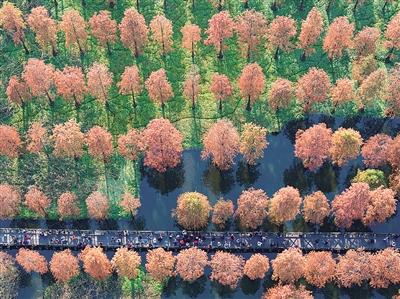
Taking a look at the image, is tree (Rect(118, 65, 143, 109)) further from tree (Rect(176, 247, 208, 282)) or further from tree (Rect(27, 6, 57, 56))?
tree (Rect(176, 247, 208, 282))

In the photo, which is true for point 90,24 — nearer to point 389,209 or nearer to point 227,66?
point 227,66

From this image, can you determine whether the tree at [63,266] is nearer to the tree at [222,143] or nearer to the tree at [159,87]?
the tree at [222,143]

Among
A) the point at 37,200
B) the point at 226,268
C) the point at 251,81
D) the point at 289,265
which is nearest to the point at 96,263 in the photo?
the point at 37,200

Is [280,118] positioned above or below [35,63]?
below

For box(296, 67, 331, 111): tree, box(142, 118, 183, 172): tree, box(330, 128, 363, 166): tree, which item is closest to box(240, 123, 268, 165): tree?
box(296, 67, 331, 111): tree

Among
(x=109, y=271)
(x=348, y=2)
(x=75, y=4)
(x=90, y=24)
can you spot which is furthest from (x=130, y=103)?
(x=348, y=2)

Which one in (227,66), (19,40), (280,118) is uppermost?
(19,40)

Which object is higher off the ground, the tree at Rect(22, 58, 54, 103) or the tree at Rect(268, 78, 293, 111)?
the tree at Rect(22, 58, 54, 103)
